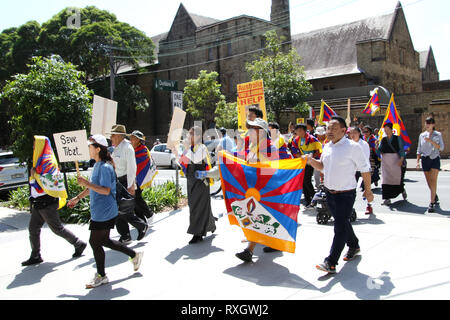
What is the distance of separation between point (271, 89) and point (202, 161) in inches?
770

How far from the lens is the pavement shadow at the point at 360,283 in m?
3.95

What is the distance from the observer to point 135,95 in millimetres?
41625

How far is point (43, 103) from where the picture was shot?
9.09m

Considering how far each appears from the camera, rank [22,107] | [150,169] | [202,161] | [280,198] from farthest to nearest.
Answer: [22,107], [150,169], [202,161], [280,198]

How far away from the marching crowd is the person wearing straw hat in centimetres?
2

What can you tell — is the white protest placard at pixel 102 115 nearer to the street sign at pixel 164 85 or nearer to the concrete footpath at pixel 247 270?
the concrete footpath at pixel 247 270

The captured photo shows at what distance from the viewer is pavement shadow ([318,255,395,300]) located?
155 inches

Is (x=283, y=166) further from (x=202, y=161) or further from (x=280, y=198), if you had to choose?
(x=202, y=161)

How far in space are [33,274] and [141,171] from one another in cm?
271

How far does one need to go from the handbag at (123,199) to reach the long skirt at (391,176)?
5839mm

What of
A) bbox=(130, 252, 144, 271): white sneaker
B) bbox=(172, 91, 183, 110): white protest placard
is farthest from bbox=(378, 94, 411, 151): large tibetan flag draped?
bbox=(130, 252, 144, 271): white sneaker

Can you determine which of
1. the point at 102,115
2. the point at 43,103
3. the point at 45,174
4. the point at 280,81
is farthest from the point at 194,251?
the point at 280,81

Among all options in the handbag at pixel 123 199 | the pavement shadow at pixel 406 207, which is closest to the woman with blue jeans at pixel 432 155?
the pavement shadow at pixel 406 207
